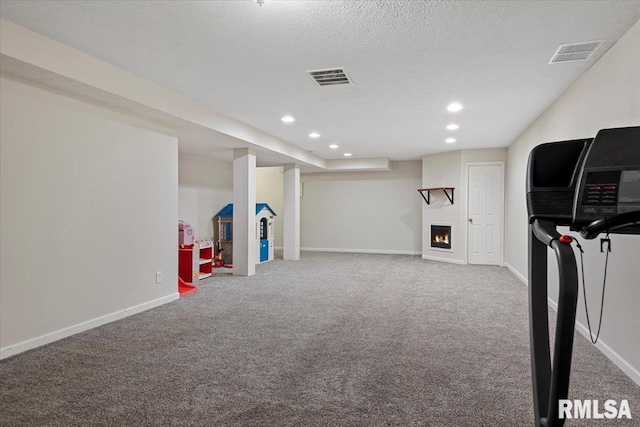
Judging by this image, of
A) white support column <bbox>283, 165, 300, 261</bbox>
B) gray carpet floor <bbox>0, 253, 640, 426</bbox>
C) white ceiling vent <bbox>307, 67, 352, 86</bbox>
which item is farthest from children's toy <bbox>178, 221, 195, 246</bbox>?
white ceiling vent <bbox>307, 67, 352, 86</bbox>

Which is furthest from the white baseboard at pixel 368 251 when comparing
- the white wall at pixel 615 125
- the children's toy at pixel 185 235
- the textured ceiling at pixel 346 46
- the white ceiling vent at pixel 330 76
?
the white ceiling vent at pixel 330 76

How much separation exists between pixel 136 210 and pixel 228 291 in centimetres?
176

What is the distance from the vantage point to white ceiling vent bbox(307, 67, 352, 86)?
3.47m

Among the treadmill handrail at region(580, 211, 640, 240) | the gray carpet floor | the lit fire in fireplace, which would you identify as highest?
the treadmill handrail at region(580, 211, 640, 240)

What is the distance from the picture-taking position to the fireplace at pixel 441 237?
8.22 m

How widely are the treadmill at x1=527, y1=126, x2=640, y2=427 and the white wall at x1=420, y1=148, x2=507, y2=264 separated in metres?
6.66

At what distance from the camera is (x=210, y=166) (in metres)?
7.83

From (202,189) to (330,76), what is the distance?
480 cm

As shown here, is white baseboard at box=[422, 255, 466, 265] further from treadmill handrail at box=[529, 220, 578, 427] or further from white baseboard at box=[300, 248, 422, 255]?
treadmill handrail at box=[529, 220, 578, 427]

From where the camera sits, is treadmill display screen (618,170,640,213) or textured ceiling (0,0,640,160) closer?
treadmill display screen (618,170,640,213)

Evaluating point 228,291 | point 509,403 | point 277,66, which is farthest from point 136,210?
point 509,403

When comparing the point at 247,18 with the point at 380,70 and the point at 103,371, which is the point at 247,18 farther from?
the point at 103,371

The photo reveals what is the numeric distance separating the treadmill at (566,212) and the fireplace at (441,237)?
6.89 m

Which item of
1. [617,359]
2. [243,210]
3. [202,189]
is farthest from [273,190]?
[617,359]
